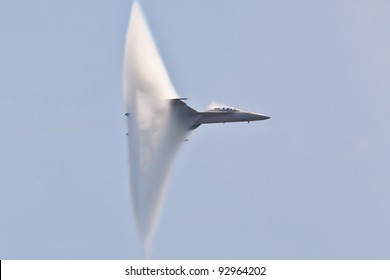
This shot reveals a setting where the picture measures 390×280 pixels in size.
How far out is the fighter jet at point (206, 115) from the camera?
93.2 metres

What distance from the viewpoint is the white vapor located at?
8906 centimetres

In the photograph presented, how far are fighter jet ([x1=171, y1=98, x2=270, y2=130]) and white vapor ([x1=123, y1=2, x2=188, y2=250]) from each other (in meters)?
0.63

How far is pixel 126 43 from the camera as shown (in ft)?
305

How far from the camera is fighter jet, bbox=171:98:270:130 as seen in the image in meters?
93.2

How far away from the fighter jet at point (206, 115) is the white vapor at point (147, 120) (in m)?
0.63

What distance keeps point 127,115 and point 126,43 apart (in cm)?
734

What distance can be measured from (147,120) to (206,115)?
525 centimetres

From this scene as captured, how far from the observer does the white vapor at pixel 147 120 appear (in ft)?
292

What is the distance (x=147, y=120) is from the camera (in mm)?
92000

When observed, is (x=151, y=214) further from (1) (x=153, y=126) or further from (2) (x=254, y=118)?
(2) (x=254, y=118)

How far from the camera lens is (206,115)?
93.8 metres
